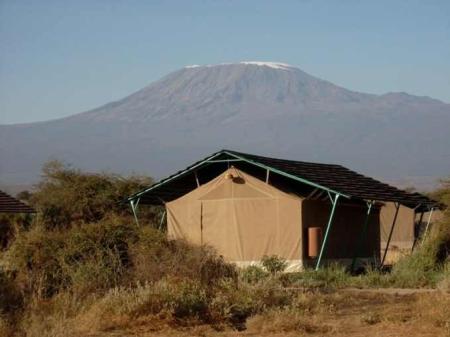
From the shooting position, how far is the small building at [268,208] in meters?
27.5

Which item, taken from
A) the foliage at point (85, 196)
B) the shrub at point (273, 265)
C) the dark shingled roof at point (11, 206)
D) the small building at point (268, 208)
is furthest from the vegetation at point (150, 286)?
the foliage at point (85, 196)

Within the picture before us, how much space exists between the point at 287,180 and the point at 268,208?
1.28 m

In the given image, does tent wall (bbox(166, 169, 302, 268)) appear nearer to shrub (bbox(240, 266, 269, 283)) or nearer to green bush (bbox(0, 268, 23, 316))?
shrub (bbox(240, 266, 269, 283))

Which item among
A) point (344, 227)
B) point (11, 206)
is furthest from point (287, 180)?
point (11, 206)

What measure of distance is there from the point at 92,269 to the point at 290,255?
→ 1090cm

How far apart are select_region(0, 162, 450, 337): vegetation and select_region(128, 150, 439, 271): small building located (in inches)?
159

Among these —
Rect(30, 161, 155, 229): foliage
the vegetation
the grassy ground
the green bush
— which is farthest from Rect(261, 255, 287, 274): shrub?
Rect(30, 161, 155, 229): foliage

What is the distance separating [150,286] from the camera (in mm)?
16219

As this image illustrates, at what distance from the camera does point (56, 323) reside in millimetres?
13766

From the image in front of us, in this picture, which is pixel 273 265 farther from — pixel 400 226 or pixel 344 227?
pixel 400 226

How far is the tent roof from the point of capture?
2741 cm

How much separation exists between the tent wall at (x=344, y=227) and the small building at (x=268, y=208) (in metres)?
0.03

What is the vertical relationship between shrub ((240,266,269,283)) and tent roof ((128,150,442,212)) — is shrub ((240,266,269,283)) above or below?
below

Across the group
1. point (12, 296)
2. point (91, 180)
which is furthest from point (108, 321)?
point (91, 180)
